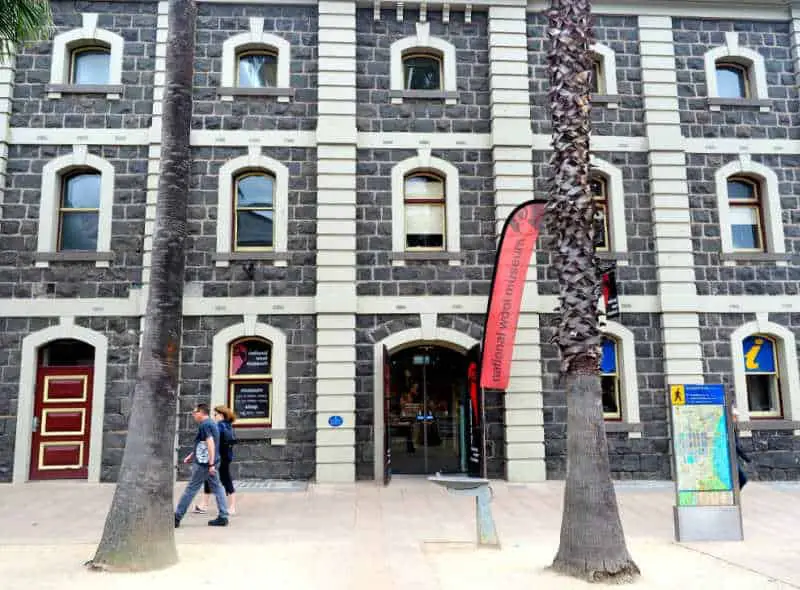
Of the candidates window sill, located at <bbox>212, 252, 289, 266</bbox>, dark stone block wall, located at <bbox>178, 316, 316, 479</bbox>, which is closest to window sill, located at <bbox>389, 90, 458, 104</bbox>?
window sill, located at <bbox>212, 252, 289, 266</bbox>

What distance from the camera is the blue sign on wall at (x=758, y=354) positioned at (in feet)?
46.0

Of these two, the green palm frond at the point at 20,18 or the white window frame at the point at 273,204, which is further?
the white window frame at the point at 273,204

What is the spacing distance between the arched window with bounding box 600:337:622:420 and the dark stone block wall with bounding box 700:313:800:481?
1878 mm

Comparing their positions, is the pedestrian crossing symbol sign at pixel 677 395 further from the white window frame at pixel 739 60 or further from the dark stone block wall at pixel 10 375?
the dark stone block wall at pixel 10 375

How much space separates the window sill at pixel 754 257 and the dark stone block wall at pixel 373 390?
5.65 m

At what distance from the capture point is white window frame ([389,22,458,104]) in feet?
46.6

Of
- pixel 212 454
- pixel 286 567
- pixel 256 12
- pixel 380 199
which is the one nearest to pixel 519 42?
pixel 380 199

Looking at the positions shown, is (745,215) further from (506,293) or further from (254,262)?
(254,262)

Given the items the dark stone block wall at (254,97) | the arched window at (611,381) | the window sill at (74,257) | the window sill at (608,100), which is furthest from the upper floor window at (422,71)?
the window sill at (74,257)

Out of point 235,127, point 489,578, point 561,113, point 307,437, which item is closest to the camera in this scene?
point 489,578

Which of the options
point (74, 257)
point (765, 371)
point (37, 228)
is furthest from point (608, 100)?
point (37, 228)

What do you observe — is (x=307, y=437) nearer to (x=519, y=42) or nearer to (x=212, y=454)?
(x=212, y=454)

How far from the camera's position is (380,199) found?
13.8 m

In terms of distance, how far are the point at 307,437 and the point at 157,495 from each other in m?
5.98
